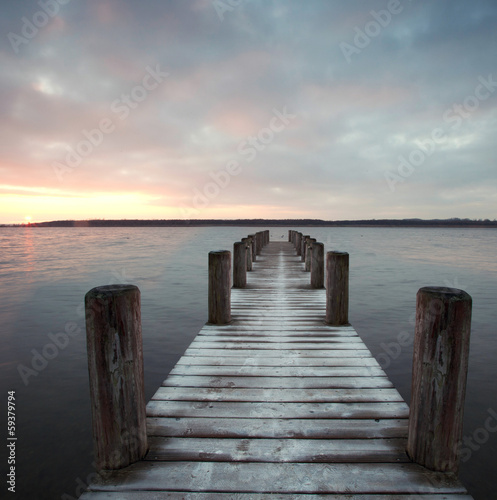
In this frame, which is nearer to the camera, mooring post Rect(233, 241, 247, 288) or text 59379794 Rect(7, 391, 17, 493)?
text 59379794 Rect(7, 391, 17, 493)

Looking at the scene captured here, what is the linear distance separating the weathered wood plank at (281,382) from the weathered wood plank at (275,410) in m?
0.37

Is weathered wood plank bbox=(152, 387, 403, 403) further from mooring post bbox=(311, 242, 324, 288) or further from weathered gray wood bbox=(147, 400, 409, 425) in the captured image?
mooring post bbox=(311, 242, 324, 288)

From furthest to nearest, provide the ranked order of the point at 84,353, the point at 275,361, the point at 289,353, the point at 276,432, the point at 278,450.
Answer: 1. the point at 84,353
2. the point at 289,353
3. the point at 275,361
4. the point at 276,432
5. the point at 278,450

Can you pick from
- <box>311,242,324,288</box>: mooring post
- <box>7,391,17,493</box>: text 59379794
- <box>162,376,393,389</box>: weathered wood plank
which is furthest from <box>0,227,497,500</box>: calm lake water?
<box>311,242,324,288</box>: mooring post

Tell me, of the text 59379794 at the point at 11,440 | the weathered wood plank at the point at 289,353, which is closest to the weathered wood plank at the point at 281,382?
the weathered wood plank at the point at 289,353

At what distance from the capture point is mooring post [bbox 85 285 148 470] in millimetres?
2514

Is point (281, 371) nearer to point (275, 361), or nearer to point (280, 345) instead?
point (275, 361)

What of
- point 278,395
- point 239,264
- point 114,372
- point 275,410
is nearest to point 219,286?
point 278,395

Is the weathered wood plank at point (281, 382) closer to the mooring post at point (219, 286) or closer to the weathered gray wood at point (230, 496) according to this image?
the weathered gray wood at point (230, 496)

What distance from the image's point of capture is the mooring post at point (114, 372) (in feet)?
8.25

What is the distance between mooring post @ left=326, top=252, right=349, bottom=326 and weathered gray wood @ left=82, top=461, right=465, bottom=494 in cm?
333

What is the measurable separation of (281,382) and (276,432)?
95 cm

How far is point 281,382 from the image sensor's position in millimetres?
3963

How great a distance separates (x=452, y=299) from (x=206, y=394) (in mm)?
2500
